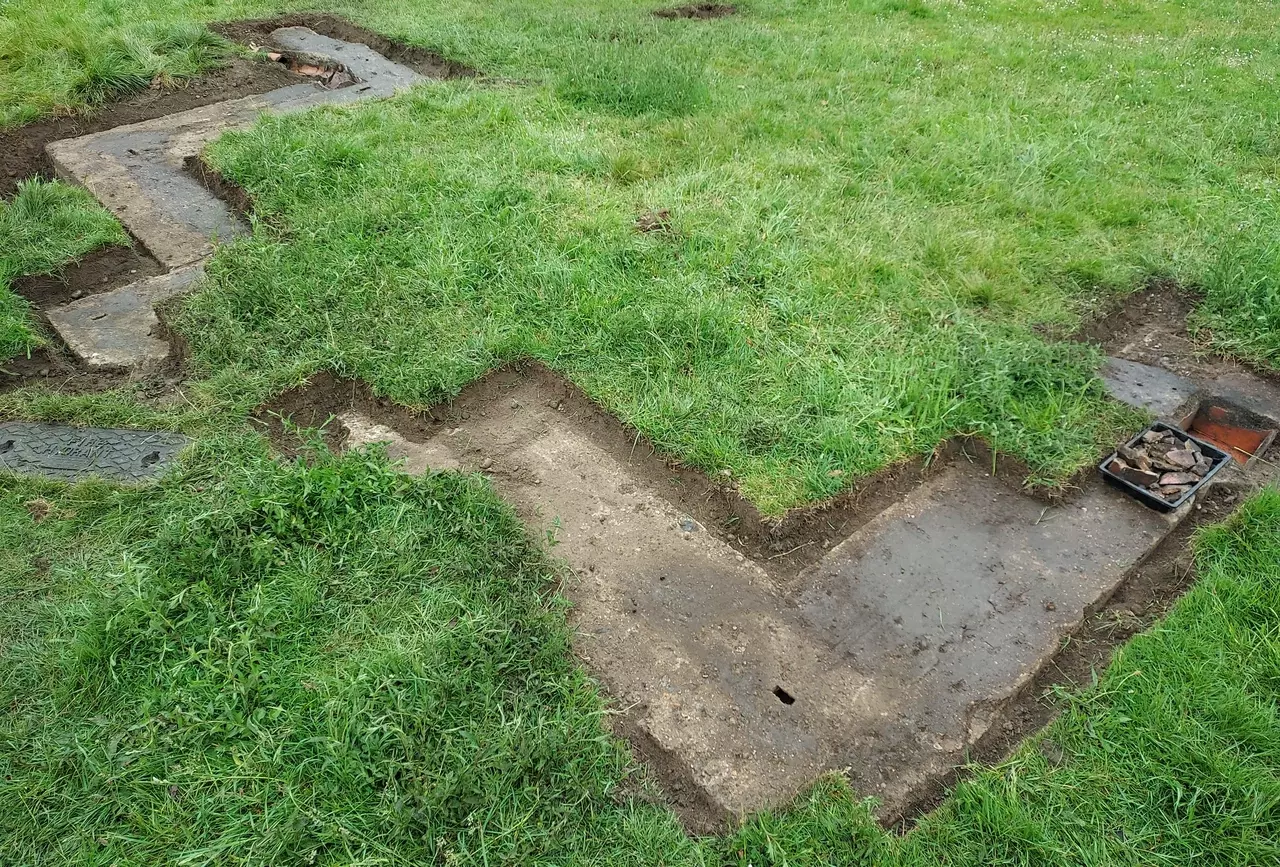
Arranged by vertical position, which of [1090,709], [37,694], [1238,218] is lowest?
[37,694]

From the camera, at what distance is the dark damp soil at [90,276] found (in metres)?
4.70

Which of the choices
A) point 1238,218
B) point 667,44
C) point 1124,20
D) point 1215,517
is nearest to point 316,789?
point 1215,517

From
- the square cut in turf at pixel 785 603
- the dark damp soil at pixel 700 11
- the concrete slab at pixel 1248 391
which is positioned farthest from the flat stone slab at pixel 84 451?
the dark damp soil at pixel 700 11

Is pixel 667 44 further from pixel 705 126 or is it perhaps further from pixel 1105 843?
pixel 1105 843

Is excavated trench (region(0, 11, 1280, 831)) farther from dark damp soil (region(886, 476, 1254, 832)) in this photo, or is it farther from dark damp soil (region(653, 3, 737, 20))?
dark damp soil (region(653, 3, 737, 20))

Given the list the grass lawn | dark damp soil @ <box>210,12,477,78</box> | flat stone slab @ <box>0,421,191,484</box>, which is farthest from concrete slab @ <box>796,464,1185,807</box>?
dark damp soil @ <box>210,12,477,78</box>

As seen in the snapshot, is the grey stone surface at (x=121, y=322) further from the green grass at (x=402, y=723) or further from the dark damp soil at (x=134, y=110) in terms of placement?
the dark damp soil at (x=134, y=110)

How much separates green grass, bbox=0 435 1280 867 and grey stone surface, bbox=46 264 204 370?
1387 millimetres

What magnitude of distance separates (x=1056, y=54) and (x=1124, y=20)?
1973 mm

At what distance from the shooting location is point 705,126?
6082mm

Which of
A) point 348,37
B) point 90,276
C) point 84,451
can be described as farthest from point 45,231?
point 348,37

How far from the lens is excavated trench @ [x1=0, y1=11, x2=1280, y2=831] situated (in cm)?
258

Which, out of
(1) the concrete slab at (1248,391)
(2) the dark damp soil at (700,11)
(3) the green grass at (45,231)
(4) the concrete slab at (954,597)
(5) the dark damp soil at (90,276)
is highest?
(2) the dark damp soil at (700,11)

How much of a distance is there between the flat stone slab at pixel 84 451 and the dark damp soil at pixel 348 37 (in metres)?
4.89
